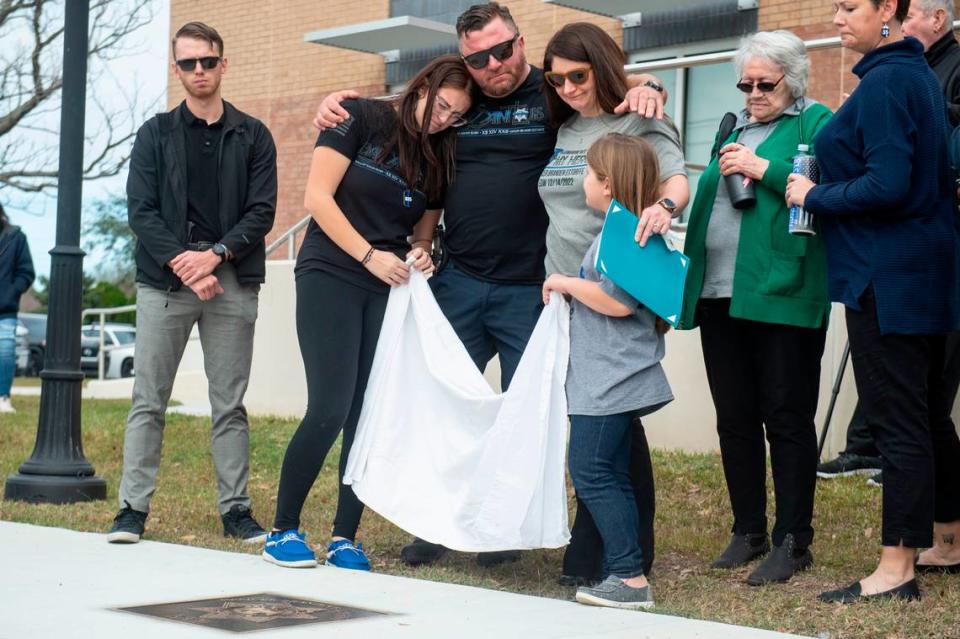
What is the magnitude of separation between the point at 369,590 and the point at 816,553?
6.58ft

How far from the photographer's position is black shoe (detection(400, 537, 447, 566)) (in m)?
5.54

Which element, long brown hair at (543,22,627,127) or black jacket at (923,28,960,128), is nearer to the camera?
long brown hair at (543,22,627,127)

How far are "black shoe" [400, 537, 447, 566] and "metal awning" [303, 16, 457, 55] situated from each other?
A: 32.5 feet

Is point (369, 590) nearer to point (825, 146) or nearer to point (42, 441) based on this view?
point (825, 146)

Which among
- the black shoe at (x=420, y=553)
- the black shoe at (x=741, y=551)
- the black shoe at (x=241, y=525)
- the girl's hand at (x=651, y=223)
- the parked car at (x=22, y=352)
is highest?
the girl's hand at (x=651, y=223)

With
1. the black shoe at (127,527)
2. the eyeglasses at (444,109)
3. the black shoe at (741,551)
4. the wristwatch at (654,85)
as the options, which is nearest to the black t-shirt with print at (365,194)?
the eyeglasses at (444,109)

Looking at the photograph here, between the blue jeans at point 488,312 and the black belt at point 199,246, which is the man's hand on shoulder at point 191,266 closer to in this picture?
the black belt at point 199,246

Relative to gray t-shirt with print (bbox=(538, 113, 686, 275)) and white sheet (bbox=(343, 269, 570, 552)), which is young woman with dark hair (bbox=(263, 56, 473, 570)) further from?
gray t-shirt with print (bbox=(538, 113, 686, 275))

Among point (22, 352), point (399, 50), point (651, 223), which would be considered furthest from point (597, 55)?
point (22, 352)

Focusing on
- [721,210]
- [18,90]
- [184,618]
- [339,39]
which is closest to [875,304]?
[721,210]

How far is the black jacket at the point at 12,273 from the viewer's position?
12.3m

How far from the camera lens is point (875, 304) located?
452 cm

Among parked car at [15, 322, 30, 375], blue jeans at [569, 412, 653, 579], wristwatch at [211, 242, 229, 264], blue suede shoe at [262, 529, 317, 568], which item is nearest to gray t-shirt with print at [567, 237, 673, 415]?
blue jeans at [569, 412, 653, 579]

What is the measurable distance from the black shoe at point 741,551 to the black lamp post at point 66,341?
12.6 feet
